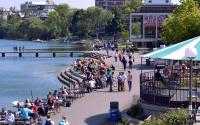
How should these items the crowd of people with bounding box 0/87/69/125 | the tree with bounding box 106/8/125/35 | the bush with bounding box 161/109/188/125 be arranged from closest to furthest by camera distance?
the bush with bounding box 161/109/188/125
the crowd of people with bounding box 0/87/69/125
the tree with bounding box 106/8/125/35

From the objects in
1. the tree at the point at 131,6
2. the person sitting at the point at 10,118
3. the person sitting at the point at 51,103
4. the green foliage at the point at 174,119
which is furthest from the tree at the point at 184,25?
the tree at the point at 131,6

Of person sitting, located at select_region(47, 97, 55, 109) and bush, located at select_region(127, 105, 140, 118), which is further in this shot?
person sitting, located at select_region(47, 97, 55, 109)

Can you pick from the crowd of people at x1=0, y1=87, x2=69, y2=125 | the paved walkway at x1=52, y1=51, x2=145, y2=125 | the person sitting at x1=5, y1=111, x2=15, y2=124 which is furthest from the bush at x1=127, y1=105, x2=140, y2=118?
the person sitting at x1=5, y1=111, x2=15, y2=124

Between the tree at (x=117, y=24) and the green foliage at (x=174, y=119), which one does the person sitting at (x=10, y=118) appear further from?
the tree at (x=117, y=24)

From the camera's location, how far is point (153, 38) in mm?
107062

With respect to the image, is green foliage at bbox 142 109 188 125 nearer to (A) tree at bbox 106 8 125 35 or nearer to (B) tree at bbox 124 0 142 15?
(B) tree at bbox 124 0 142 15

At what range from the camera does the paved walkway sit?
28.5 m

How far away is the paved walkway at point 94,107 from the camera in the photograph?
28.5 meters

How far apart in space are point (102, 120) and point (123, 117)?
1.31 metres

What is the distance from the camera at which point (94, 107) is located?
1266 inches

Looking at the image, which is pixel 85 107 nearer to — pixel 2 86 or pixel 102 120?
pixel 102 120

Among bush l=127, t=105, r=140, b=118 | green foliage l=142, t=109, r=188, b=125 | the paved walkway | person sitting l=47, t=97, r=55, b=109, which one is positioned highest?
green foliage l=142, t=109, r=188, b=125

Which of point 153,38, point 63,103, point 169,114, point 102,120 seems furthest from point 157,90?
point 153,38

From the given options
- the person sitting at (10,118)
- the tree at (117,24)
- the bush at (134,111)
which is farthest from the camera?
the tree at (117,24)
